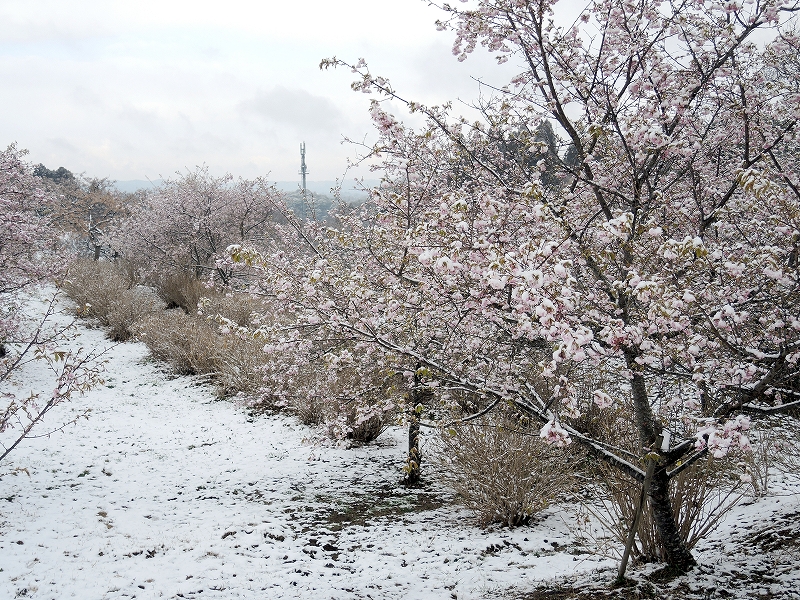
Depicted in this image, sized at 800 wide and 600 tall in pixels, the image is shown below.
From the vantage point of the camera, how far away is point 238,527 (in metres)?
4.77

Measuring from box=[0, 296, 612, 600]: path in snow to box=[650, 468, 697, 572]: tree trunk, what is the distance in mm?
683

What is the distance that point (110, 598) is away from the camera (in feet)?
11.4

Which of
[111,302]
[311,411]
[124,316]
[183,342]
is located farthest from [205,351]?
[111,302]

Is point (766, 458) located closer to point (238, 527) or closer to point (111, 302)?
point (238, 527)

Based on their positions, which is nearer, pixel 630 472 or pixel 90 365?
pixel 630 472

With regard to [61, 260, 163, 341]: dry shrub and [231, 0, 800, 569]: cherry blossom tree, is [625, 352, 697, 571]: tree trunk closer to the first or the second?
[231, 0, 800, 569]: cherry blossom tree

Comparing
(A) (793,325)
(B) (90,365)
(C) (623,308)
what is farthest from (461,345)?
(B) (90,365)

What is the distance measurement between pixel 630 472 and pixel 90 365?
1158 cm

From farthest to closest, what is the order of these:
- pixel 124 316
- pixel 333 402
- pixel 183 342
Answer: pixel 124 316, pixel 183 342, pixel 333 402

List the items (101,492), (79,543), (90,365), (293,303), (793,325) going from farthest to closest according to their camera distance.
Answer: (90,365)
(101,492)
(79,543)
(293,303)
(793,325)

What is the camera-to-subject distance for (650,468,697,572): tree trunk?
3150mm

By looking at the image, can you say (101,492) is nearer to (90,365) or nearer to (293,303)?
(293,303)

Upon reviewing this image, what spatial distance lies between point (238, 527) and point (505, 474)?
8.89 ft

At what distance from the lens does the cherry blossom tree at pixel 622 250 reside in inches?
93.7
